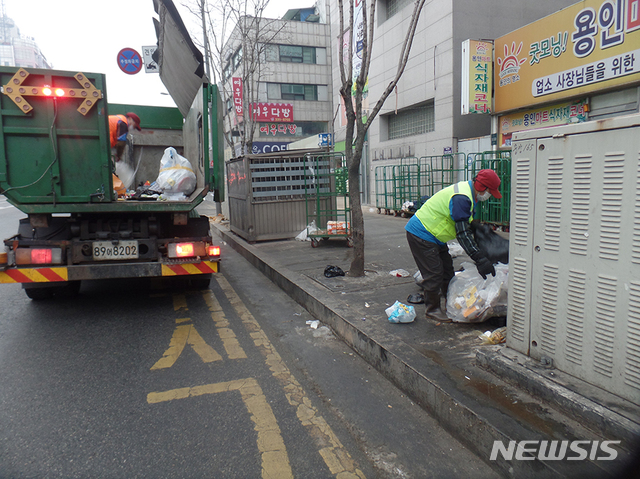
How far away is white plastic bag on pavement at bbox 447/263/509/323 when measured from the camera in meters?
3.88

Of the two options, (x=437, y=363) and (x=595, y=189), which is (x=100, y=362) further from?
(x=595, y=189)

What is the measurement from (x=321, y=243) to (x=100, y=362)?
5519mm

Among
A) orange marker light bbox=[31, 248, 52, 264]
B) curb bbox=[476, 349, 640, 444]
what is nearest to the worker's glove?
curb bbox=[476, 349, 640, 444]

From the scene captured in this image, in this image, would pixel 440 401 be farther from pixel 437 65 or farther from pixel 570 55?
pixel 437 65

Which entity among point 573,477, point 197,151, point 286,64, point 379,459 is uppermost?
point 286,64

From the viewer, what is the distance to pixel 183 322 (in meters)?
4.89

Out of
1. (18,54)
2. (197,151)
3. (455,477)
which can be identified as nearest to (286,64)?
(197,151)

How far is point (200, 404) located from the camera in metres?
3.10

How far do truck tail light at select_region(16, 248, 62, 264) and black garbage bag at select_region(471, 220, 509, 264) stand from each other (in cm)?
434

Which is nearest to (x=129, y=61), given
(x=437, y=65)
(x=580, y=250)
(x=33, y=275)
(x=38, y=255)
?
(x=437, y=65)

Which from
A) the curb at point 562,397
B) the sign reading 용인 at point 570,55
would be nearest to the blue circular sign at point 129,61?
the sign reading 용인 at point 570,55

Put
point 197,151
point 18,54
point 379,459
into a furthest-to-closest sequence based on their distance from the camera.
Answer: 1. point 18,54
2. point 197,151
3. point 379,459

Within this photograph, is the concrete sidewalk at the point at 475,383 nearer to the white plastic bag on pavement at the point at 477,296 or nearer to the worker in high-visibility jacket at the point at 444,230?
the white plastic bag on pavement at the point at 477,296

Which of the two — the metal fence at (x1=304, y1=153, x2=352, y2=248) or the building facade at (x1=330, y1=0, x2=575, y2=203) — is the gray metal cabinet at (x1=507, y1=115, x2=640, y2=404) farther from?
the building facade at (x1=330, y1=0, x2=575, y2=203)
